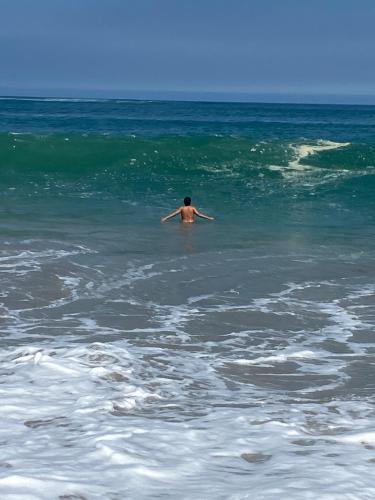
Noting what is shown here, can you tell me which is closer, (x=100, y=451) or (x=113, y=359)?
(x=100, y=451)

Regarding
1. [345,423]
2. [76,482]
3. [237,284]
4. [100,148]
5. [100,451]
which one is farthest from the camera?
[100,148]

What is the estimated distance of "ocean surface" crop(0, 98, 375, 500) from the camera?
495 cm

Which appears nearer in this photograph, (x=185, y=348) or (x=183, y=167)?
(x=185, y=348)

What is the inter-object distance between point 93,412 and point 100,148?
23.8 metres

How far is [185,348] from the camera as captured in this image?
8.04 meters

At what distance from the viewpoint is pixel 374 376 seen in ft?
24.0

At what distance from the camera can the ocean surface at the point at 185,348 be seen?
4.95 metres

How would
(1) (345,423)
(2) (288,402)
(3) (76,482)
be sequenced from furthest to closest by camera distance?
(2) (288,402) → (1) (345,423) → (3) (76,482)

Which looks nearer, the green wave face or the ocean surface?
the ocean surface

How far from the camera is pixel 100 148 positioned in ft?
95.9

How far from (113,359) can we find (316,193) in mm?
15900

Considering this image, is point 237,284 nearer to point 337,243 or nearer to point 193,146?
point 337,243

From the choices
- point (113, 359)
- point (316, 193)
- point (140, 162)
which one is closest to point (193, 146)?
point (140, 162)

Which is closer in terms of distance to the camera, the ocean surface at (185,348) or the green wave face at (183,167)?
the ocean surface at (185,348)
